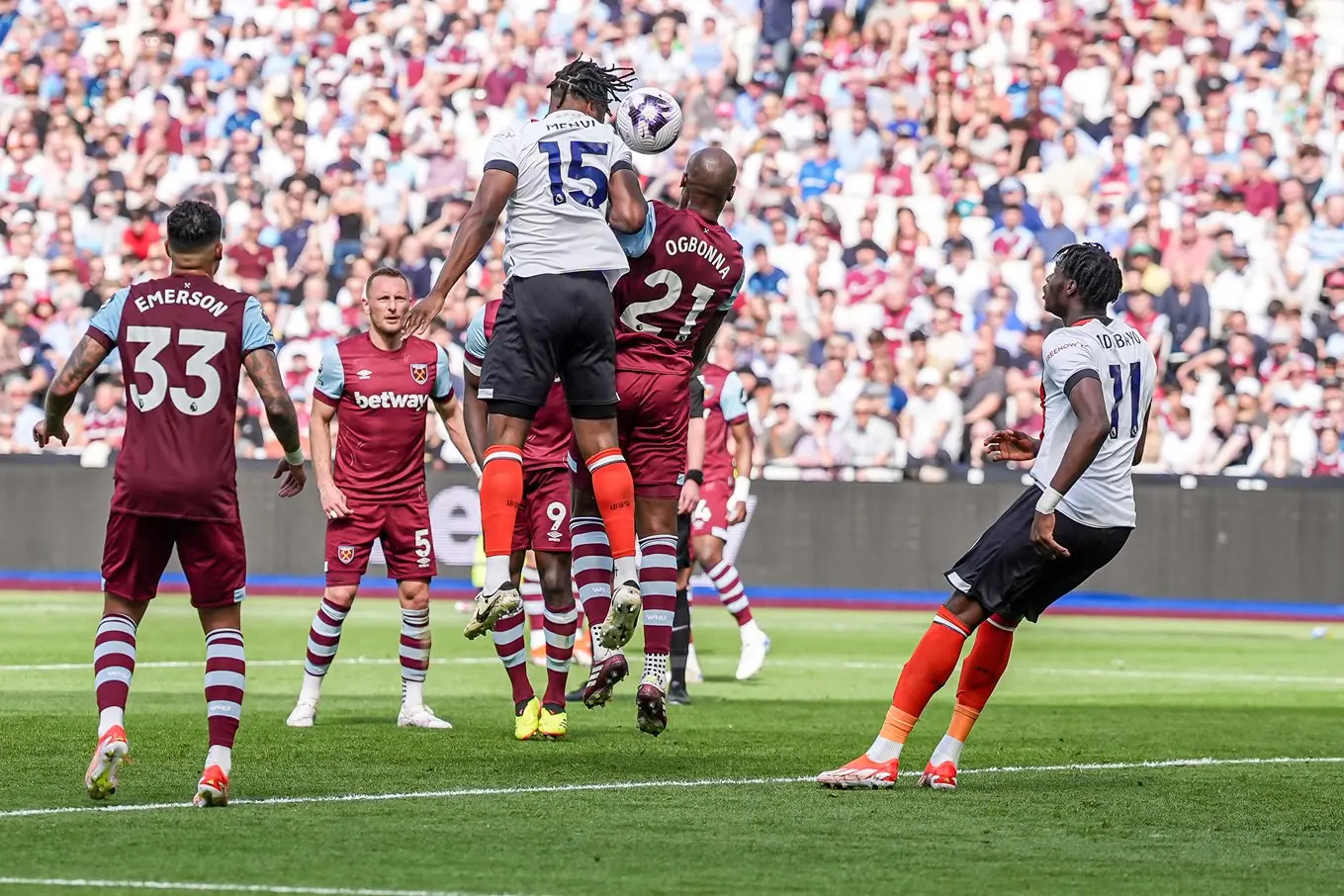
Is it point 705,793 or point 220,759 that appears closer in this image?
point 220,759

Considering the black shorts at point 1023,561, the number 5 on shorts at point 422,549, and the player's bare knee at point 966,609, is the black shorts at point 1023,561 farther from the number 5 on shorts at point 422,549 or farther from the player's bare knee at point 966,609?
the number 5 on shorts at point 422,549

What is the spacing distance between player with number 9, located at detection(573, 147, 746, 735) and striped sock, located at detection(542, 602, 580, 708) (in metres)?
1.07

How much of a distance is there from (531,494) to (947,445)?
1162 cm

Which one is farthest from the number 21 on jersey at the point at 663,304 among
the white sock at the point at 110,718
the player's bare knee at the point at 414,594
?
the white sock at the point at 110,718

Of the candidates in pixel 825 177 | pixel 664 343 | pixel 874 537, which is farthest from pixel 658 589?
pixel 825 177

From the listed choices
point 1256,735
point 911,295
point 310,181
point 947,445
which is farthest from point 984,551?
point 310,181

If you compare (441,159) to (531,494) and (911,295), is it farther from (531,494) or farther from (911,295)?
(531,494)

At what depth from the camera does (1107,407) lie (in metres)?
8.55

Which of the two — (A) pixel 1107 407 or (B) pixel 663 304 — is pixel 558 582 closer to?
(B) pixel 663 304

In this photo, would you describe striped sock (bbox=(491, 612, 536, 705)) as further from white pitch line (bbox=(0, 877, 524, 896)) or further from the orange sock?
white pitch line (bbox=(0, 877, 524, 896))

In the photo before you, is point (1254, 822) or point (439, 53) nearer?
point (1254, 822)

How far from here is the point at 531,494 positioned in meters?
11.7

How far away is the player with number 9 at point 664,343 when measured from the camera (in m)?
9.79

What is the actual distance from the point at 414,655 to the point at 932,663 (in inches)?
144
